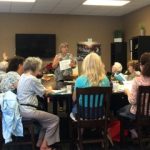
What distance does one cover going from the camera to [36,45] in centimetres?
875

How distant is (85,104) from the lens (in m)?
3.10

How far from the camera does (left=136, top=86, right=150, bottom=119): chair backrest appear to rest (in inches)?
123

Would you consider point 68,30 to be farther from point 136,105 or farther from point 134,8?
point 136,105

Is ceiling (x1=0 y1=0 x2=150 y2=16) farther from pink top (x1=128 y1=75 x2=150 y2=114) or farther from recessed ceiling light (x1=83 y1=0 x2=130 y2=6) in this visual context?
pink top (x1=128 y1=75 x2=150 y2=114)

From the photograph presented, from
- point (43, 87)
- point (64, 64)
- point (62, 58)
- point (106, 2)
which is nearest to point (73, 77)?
point (62, 58)

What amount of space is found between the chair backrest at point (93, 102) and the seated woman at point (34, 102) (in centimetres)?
42

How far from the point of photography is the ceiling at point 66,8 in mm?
7258

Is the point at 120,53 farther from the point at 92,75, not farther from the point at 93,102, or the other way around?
the point at 93,102

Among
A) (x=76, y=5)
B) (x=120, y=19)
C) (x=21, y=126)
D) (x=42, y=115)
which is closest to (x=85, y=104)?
(x=42, y=115)

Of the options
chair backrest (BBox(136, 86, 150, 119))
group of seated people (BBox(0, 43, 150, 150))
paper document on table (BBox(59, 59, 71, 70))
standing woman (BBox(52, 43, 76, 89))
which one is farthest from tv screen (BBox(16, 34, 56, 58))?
chair backrest (BBox(136, 86, 150, 119))

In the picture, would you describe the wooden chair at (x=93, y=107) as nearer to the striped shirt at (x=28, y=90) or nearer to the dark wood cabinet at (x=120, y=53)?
the striped shirt at (x=28, y=90)

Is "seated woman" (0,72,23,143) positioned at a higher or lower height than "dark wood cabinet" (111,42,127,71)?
lower

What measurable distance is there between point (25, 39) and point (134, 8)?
3.16m

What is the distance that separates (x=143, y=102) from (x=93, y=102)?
0.54 m
